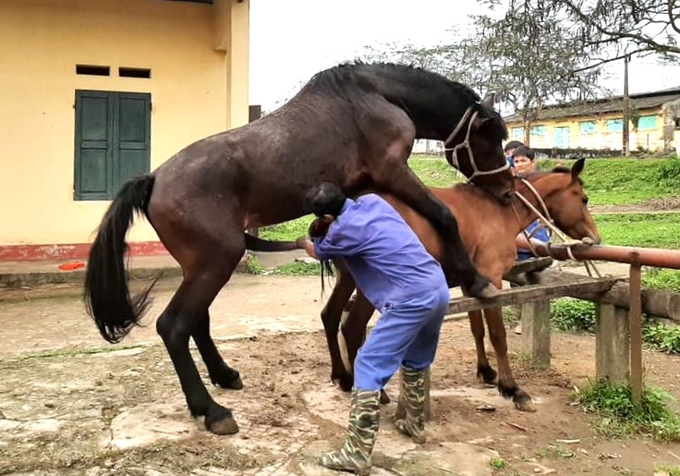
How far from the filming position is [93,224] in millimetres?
9328

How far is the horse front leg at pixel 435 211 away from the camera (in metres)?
3.81

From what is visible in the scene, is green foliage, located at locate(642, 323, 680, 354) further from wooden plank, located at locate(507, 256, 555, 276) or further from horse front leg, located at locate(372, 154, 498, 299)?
horse front leg, located at locate(372, 154, 498, 299)

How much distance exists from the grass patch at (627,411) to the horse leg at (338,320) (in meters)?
1.54

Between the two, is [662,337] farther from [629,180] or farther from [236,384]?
[629,180]

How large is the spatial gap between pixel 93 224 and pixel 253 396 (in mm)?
5988

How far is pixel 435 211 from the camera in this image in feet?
12.5

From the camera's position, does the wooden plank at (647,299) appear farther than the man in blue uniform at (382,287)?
Yes

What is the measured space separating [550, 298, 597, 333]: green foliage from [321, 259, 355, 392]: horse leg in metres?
3.16

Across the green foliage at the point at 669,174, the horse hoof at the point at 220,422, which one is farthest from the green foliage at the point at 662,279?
the green foliage at the point at 669,174

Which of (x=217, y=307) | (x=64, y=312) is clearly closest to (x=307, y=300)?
(x=217, y=307)

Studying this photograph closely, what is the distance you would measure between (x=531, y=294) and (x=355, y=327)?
1114mm

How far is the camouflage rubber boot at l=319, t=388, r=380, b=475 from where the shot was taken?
312cm

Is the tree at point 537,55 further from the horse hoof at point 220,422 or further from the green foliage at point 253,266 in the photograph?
the horse hoof at point 220,422

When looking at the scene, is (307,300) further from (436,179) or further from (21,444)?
(436,179)
